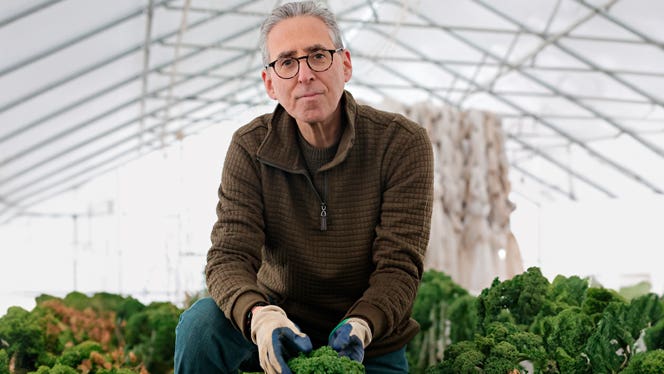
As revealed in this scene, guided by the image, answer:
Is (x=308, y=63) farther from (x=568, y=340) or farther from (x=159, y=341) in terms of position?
(x=159, y=341)

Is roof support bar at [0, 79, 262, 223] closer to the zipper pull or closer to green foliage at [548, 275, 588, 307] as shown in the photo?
green foliage at [548, 275, 588, 307]

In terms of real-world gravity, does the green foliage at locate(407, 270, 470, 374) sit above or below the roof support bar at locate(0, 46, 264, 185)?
below

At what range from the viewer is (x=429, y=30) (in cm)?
883

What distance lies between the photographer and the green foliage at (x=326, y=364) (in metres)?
1.28

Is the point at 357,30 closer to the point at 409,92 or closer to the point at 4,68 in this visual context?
the point at 409,92

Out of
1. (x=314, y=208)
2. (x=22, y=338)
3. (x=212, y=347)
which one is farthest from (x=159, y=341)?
(x=314, y=208)

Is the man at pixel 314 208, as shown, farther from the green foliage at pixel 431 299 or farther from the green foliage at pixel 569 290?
the green foliage at pixel 431 299

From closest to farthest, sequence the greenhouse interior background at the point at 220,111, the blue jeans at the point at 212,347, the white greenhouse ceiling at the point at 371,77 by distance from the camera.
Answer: the blue jeans at the point at 212,347
the white greenhouse ceiling at the point at 371,77
the greenhouse interior background at the point at 220,111

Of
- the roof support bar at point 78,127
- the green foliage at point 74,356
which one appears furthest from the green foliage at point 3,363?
the roof support bar at point 78,127

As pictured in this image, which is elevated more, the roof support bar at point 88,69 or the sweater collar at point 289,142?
the roof support bar at point 88,69

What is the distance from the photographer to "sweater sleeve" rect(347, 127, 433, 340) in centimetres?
158

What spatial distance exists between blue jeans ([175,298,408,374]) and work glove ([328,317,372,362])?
1.10 feet

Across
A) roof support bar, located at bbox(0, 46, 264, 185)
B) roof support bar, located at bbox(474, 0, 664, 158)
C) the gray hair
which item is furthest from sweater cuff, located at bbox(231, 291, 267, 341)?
roof support bar, located at bbox(474, 0, 664, 158)

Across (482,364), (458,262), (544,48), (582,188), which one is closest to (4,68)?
(458,262)
